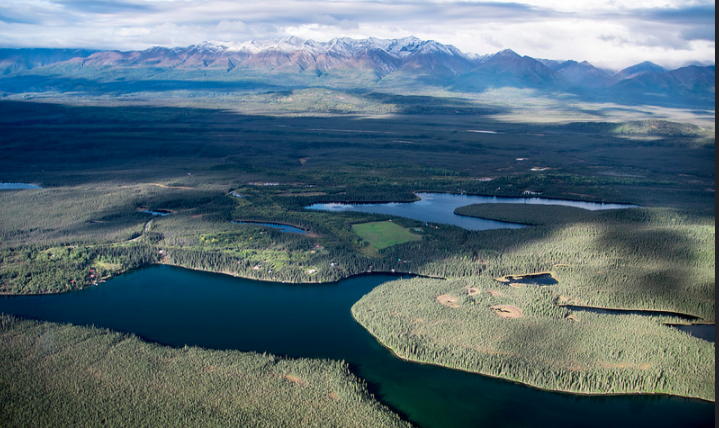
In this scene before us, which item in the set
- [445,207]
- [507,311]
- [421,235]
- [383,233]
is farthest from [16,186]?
[507,311]

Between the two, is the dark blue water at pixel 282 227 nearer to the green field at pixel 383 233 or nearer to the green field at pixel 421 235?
the green field at pixel 421 235

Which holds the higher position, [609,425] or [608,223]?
[608,223]

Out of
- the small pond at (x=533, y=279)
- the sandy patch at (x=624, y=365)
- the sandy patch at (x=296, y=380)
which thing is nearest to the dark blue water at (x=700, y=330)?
the sandy patch at (x=624, y=365)

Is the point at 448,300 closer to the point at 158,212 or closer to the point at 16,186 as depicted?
the point at 158,212

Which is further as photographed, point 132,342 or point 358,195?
Answer: point 358,195

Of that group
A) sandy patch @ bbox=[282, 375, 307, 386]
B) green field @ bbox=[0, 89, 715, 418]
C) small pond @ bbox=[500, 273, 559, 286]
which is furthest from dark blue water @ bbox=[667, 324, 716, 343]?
sandy patch @ bbox=[282, 375, 307, 386]

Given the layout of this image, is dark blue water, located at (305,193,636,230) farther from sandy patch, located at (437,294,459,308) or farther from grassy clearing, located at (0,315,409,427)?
grassy clearing, located at (0,315,409,427)

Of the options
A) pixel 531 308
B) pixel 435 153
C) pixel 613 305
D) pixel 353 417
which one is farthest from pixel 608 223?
pixel 435 153

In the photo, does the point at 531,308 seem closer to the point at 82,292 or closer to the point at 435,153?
the point at 82,292
